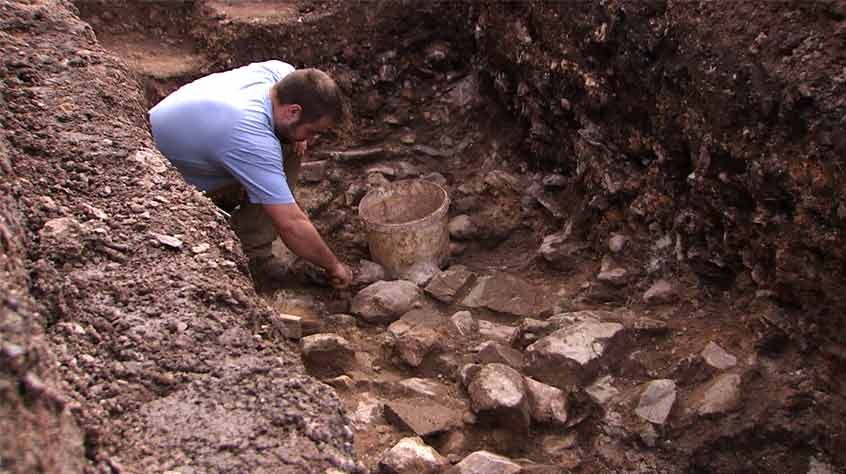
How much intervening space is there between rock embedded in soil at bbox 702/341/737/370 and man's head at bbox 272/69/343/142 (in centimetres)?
176

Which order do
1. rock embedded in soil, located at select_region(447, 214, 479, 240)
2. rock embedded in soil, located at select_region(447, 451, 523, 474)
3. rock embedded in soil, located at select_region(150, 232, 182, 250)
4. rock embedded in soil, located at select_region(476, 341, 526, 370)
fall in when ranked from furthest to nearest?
rock embedded in soil, located at select_region(447, 214, 479, 240) < rock embedded in soil, located at select_region(476, 341, 526, 370) < rock embedded in soil, located at select_region(447, 451, 523, 474) < rock embedded in soil, located at select_region(150, 232, 182, 250)

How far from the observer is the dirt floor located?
62.3 inches

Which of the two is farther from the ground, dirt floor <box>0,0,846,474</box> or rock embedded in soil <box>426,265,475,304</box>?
dirt floor <box>0,0,846,474</box>

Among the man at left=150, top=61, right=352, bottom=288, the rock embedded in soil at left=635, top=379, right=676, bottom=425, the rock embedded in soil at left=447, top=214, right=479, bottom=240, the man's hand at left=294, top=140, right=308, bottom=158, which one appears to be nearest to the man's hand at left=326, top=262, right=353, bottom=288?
the man at left=150, top=61, right=352, bottom=288

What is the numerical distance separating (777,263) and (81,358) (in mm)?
2256

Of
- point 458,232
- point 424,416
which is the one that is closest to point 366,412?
point 424,416

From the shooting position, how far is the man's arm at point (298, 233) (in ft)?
10.4

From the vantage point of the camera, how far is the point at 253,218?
3744 millimetres

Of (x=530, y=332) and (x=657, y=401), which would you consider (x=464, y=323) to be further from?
(x=657, y=401)

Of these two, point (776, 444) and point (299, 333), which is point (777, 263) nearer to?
point (776, 444)

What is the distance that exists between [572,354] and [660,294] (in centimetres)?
55

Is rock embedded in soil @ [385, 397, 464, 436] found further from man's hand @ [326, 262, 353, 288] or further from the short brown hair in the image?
the short brown hair

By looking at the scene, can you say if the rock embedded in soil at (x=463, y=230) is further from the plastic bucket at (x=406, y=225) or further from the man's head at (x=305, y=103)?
the man's head at (x=305, y=103)

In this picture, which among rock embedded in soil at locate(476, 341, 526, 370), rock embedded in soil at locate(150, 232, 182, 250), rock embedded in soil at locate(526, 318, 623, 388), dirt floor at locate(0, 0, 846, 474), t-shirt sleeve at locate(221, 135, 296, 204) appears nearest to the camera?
dirt floor at locate(0, 0, 846, 474)
